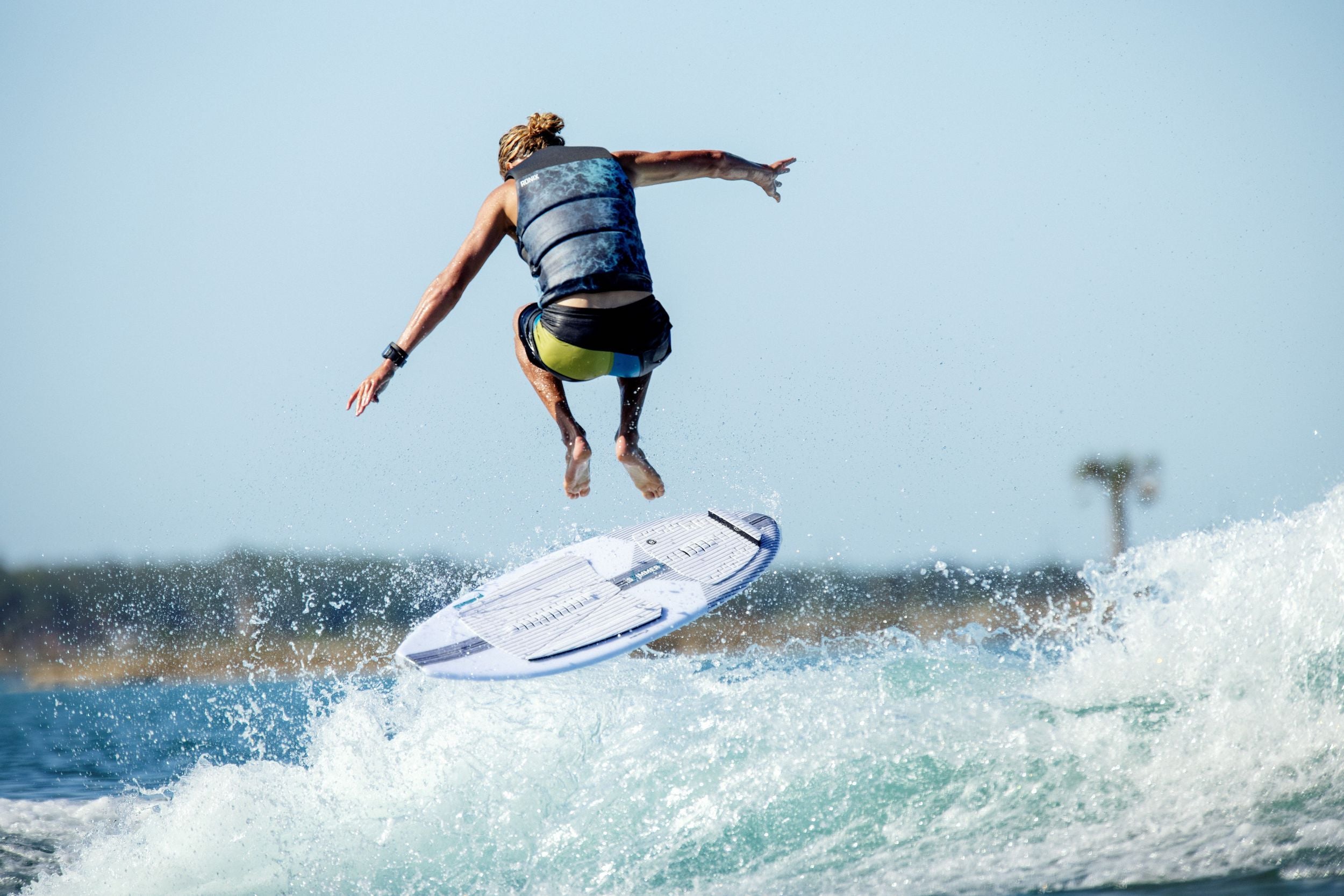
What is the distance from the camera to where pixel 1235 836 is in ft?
14.1

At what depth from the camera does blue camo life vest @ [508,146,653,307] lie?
5035 mm

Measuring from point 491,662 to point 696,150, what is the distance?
118 inches

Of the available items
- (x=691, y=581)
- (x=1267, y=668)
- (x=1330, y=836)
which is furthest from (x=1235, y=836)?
(x=691, y=581)

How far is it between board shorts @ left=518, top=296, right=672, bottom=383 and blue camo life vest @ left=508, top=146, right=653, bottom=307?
0.12 m

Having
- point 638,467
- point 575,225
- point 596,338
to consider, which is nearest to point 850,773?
point 638,467

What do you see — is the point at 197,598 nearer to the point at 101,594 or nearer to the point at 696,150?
the point at 101,594

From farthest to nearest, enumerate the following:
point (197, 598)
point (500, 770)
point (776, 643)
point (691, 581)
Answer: point (197, 598)
point (776, 643)
point (691, 581)
point (500, 770)

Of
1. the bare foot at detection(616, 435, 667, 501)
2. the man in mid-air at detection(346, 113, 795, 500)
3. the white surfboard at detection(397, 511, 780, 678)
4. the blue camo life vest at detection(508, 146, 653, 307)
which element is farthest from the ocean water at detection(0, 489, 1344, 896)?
the blue camo life vest at detection(508, 146, 653, 307)

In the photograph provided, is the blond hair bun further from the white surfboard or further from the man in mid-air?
the white surfboard

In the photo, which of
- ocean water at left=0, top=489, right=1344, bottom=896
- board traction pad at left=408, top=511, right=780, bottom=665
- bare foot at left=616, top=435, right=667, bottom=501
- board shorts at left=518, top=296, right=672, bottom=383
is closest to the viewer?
ocean water at left=0, top=489, right=1344, bottom=896

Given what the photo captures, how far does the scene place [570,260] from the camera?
16.5 feet

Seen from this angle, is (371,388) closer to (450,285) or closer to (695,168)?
(450,285)

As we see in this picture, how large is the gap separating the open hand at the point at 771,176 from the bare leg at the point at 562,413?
156 centimetres

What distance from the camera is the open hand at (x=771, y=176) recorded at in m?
5.89
